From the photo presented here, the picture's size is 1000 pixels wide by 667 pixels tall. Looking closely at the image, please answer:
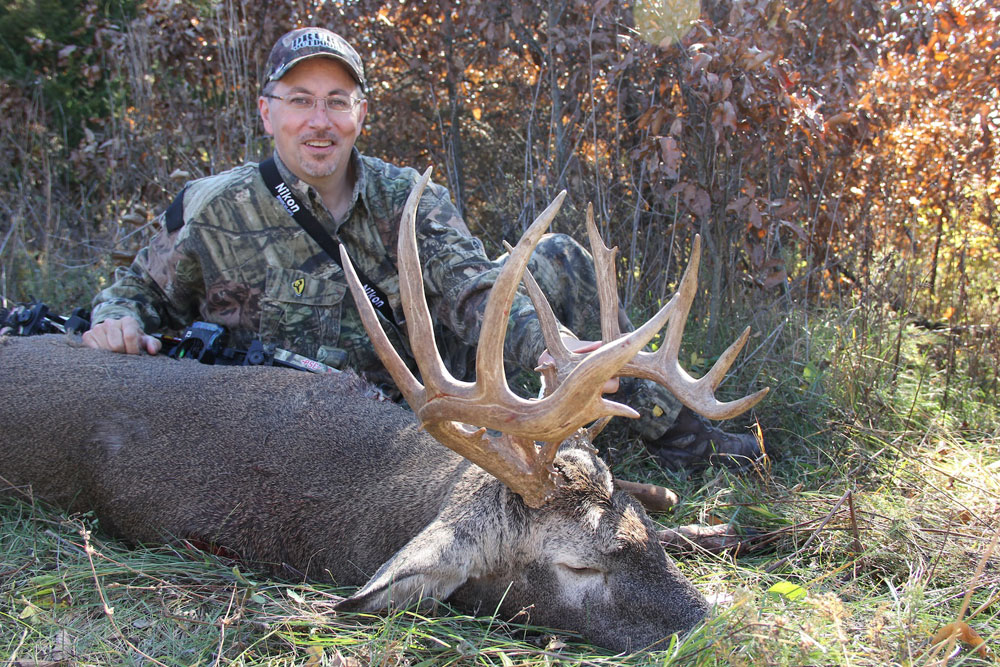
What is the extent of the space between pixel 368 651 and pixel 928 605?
1687mm

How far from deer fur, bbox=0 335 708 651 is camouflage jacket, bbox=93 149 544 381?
0.60m

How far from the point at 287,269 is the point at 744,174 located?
2.66m

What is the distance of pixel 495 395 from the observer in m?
2.40

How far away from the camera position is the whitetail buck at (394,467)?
7.90 feet

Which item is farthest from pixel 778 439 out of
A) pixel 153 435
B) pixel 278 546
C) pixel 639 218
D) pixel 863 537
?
pixel 153 435

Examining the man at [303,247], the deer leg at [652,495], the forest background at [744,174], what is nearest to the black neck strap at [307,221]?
the man at [303,247]

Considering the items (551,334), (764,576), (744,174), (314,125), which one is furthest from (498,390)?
(744,174)

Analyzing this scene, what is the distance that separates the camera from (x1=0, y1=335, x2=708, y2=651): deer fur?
98.3 inches

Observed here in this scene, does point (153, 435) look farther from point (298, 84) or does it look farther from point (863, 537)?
point (863, 537)

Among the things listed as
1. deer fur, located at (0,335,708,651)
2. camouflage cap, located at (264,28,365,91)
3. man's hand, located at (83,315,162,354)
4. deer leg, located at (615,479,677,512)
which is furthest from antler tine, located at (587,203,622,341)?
man's hand, located at (83,315,162,354)

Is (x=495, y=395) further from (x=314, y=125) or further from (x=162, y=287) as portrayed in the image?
(x=162, y=287)

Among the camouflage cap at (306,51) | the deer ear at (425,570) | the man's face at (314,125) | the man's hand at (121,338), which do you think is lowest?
the deer ear at (425,570)

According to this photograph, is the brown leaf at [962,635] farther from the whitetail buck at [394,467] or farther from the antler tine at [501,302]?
the antler tine at [501,302]

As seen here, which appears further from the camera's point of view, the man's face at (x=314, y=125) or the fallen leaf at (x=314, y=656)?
the man's face at (x=314, y=125)
